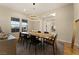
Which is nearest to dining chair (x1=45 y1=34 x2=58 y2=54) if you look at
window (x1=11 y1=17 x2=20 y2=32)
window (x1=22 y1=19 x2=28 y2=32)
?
window (x1=22 y1=19 x2=28 y2=32)

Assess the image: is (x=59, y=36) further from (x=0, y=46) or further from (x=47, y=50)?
(x=0, y=46)

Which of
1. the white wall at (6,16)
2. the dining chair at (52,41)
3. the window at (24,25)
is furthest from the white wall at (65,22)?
the white wall at (6,16)

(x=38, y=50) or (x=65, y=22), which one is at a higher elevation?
(x=65, y=22)

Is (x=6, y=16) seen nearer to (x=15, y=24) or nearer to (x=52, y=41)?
(x=15, y=24)

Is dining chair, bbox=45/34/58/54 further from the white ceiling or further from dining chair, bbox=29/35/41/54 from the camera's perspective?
the white ceiling

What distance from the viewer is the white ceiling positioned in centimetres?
205

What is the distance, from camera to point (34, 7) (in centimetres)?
212

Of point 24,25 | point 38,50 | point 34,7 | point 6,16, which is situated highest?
point 34,7

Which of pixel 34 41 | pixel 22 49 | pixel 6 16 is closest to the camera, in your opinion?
pixel 6 16

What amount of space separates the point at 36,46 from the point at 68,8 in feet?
3.32

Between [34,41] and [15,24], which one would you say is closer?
[15,24]

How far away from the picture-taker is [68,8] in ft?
6.84

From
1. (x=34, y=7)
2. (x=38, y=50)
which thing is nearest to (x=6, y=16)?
(x=34, y=7)

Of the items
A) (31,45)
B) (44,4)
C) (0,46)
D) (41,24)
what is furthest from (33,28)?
(0,46)
